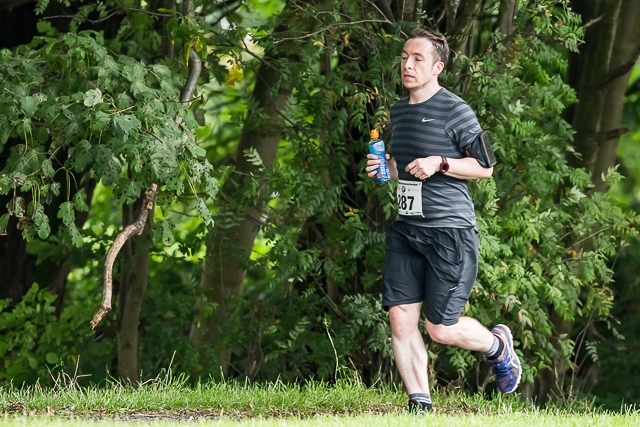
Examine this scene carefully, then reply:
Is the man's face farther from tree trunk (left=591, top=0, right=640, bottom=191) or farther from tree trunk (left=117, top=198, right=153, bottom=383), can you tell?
tree trunk (left=591, top=0, right=640, bottom=191)

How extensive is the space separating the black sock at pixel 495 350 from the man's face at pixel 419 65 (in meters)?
1.55

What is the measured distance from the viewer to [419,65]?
5117 mm

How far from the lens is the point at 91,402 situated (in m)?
5.18

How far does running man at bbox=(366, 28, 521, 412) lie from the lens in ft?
16.8

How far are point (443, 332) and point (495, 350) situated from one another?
16.0 inches

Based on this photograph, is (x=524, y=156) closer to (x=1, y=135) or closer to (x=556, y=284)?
(x=556, y=284)

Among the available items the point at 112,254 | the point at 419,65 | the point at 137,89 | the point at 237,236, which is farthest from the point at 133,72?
the point at 237,236

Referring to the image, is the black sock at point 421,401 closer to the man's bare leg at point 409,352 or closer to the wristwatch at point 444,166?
the man's bare leg at point 409,352

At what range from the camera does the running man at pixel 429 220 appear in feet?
16.8

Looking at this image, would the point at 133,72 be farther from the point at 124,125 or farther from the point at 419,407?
the point at 419,407

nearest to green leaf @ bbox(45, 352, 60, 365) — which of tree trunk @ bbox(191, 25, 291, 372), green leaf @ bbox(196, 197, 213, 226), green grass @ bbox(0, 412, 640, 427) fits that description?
tree trunk @ bbox(191, 25, 291, 372)

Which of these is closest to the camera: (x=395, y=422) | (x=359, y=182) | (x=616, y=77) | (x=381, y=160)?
(x=395, y=422)

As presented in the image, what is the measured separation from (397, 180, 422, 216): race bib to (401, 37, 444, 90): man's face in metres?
0.55

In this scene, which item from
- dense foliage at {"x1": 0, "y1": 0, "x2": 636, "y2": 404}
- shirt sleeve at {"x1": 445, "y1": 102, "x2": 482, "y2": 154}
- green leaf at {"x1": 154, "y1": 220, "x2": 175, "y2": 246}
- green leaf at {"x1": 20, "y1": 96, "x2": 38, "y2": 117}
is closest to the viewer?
shirt sleeve at {"x1": 445, "y1": 102, "x2": 482, "y2": 154}
